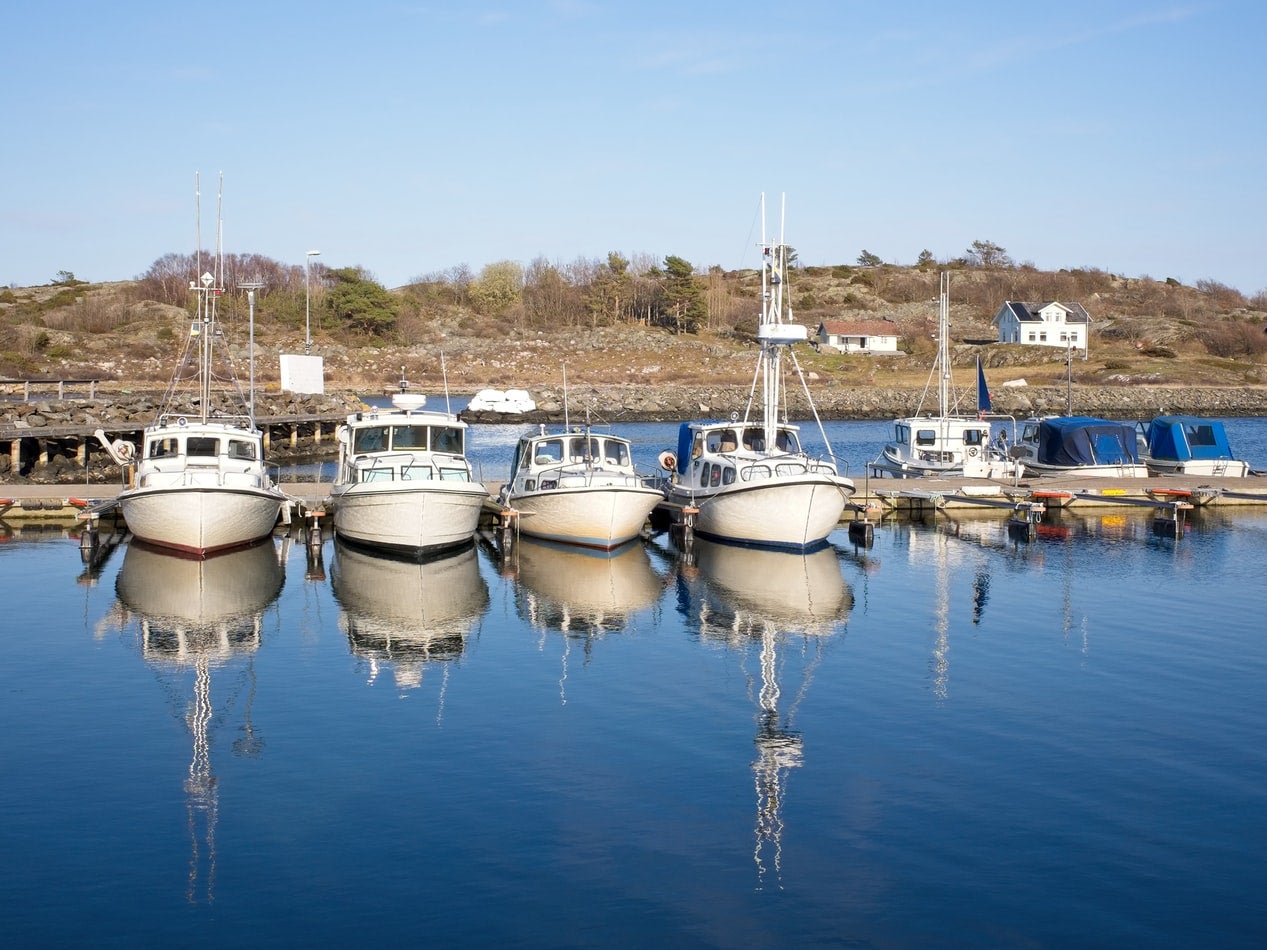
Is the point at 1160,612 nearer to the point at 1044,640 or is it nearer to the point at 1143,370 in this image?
the point at 1044,640

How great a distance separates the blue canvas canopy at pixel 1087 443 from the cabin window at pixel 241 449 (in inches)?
1102

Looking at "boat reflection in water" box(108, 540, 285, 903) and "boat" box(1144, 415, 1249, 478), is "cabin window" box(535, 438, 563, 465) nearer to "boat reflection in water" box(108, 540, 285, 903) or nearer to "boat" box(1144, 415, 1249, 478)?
"boat reflection in water" box(108, 540, 285, 903)

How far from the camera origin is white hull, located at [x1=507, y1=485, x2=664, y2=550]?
107 feet

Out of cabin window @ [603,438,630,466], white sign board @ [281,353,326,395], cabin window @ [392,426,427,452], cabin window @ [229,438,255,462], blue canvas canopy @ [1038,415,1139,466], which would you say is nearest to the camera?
cabin window @ [392,426,427,452]

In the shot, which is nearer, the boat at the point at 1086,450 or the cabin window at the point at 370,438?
the cabin window at the point at 370,438

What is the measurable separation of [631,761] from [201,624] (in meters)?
11.9

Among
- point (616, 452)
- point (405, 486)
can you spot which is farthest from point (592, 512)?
point (405, 486)

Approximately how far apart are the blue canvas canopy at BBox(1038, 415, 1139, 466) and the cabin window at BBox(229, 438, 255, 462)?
28.0 m

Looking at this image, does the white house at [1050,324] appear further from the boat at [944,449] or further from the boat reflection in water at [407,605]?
the boat reflection in water at [407,605]

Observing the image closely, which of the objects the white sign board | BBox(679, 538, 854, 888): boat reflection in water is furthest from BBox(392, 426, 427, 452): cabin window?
the white sign board

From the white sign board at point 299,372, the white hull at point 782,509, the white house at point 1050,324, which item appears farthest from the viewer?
the white house at point 1050,324

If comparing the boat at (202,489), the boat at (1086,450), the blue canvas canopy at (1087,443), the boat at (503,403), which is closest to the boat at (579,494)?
the boat at (202,489)

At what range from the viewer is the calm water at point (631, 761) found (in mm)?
12367

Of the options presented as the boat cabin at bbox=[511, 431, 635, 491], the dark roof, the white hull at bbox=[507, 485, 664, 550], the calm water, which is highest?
the dark roof
